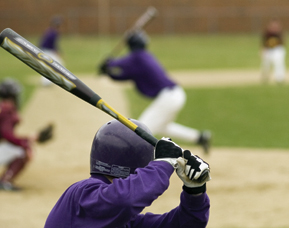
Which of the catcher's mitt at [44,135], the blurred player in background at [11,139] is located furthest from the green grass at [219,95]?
the blurred player in background at [11,139]

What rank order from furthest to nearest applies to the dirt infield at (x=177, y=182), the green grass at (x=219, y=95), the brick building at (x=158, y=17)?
the brick building at (x=158, y=17) < the green grass at (x=219, y=95) < the dirt infield at (x=177, y=182)

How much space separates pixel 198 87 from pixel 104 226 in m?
14.2

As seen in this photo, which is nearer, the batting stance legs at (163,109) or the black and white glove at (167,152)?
the black and white glove at (167,152)

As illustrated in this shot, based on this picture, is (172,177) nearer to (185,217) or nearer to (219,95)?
(185,217)

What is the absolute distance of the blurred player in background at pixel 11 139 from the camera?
6770 millimetres

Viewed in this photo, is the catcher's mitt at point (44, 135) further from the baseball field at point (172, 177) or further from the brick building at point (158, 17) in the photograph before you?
the brick building at point (158, 17)

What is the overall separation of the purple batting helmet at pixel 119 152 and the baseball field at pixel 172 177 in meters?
3.23

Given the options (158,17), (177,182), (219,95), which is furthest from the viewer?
(158,17)

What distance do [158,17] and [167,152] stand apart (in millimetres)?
32550

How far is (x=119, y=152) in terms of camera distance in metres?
2.73

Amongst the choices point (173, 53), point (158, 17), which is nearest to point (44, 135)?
point (173, 53)

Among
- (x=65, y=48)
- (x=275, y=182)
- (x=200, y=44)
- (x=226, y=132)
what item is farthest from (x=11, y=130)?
(x=200, y=44)

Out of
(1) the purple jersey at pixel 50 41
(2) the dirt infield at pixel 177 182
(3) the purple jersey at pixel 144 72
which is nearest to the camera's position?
(2) the dirt infield at pixel 177 182

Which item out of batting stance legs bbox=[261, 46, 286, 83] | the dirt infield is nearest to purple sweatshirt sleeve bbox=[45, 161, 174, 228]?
the dirt infield
